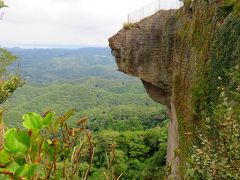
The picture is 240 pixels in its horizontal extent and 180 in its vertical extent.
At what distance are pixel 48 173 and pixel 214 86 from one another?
33.9ft

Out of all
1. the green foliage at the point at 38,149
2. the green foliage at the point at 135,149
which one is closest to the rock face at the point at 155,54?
the green foliage at the point at 135,149

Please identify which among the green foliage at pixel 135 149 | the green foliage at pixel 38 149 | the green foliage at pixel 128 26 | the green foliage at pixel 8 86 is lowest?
the green foliage at pixel 135 149

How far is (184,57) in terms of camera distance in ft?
48.4

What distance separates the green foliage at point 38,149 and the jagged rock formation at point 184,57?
573cm

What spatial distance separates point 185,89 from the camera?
14.5 meters

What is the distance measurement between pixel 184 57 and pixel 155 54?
2909 millimetres

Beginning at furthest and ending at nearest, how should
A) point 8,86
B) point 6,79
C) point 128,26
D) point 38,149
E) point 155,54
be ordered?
1. point 128,26
2. point 155,54
3. point 6,79
4. point 8,86
5. point 38,149

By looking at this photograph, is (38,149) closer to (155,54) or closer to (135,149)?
(155,54)

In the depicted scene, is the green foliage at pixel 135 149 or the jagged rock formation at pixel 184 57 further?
the green foliage at pixel 135 149

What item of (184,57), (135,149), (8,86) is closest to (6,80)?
(8,86)

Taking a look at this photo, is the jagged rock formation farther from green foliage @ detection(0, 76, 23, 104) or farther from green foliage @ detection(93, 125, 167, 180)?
green foliage @ detection(93, 125, 167, 180)

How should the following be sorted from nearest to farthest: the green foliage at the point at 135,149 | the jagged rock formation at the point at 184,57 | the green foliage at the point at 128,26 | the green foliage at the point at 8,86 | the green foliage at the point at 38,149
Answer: the green foliage at the point at 38,149
the jagged rock formation at the point at 184,57
the green foliage at the point at 8,86
the green foliage at the point at 128,26
the green foliage at the point at 135,149

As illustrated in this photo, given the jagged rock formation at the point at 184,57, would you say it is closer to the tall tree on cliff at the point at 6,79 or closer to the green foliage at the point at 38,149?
the tall tree on cliff at the point at 6,79

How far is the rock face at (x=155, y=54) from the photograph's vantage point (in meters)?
16.9
